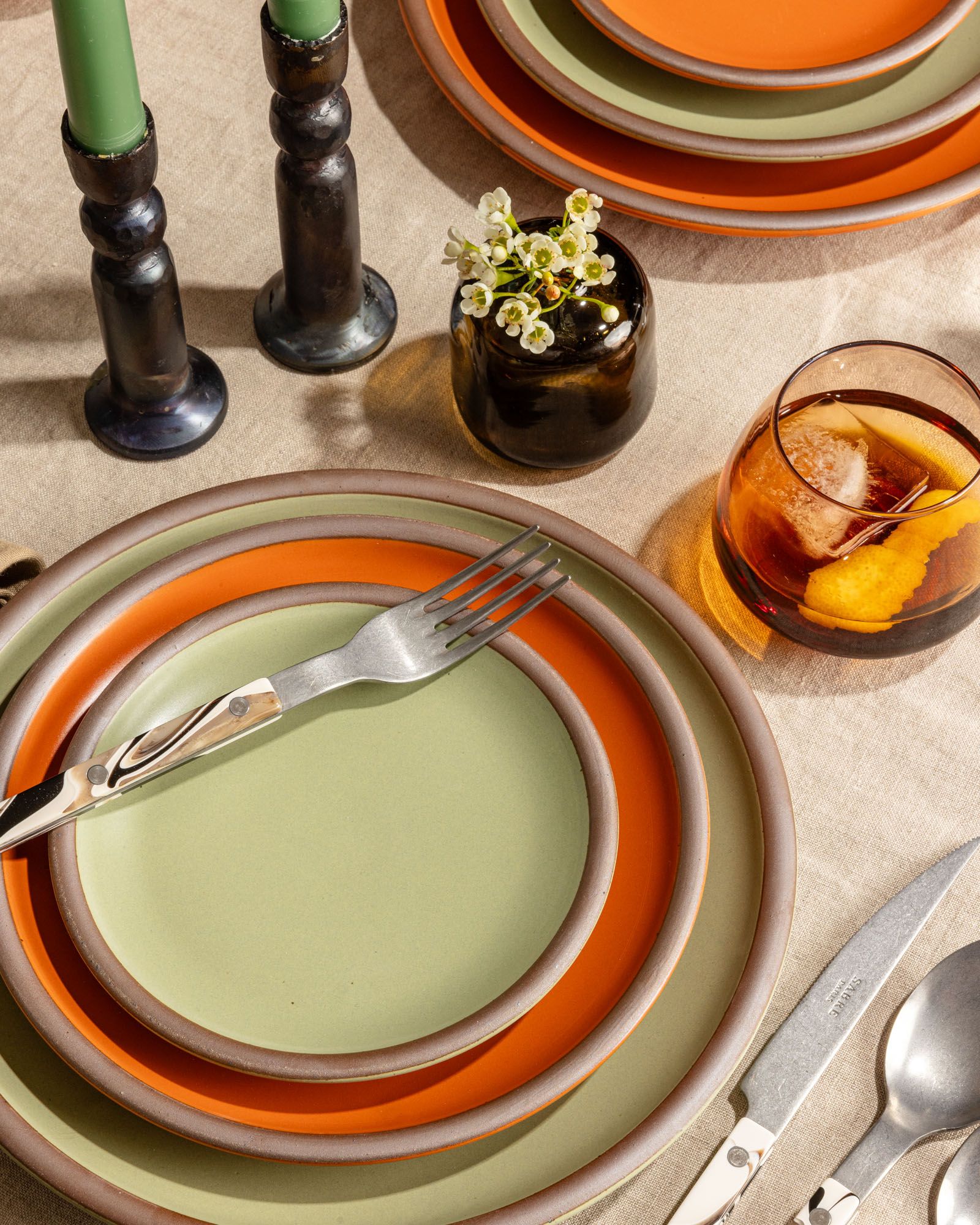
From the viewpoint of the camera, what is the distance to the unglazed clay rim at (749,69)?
905mm

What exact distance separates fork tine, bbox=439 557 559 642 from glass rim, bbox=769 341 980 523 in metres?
0.14

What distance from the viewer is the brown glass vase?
0.76 m

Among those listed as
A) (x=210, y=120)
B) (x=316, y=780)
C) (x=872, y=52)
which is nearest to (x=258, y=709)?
(x=316, y=780)

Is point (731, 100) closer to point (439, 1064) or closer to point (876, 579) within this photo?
point (876, 579)

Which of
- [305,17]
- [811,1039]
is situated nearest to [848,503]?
[811,1039]

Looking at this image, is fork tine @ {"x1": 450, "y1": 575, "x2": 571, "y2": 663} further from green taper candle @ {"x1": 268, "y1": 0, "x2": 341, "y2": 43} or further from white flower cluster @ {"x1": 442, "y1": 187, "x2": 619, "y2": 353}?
green taper candle @ {"x1": 268, "y1": 0, "x2": 341, "y2": 43}

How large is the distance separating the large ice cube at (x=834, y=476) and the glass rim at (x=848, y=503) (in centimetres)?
1

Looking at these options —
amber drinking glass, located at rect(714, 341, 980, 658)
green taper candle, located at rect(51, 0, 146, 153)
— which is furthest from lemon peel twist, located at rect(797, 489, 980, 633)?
green taper candle, located at rect(51, 0, 146, 153)

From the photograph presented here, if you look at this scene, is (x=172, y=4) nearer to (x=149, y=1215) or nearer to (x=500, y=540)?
(x=500, y=540)

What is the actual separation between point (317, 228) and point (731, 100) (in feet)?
1.12

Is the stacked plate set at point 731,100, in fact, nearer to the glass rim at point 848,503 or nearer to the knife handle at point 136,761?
the glass rim at point 848,503

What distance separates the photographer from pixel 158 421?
33.9 inches

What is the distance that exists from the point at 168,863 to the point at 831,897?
37 cm

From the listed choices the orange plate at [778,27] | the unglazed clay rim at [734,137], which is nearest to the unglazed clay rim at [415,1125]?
the unglazed clay rim at [734,137]
